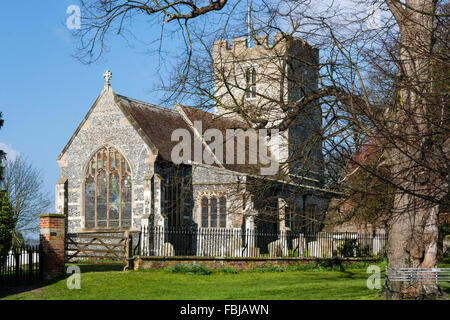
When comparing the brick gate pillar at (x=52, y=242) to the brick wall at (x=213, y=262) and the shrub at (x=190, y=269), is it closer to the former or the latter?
the brick wall at (x=213, y=262)

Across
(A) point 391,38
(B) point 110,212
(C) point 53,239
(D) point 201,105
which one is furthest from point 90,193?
(A) point 391,38

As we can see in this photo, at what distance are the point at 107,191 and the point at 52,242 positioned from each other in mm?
10608

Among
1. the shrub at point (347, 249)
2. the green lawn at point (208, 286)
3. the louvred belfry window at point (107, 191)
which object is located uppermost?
the louvred belfry window at point (107, 191)

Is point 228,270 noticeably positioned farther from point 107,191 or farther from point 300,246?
point 107,191

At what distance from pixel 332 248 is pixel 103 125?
12914mm

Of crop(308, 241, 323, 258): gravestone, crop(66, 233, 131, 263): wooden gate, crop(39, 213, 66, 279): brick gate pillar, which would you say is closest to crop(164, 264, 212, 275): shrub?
crop(66, 233, 131, 263): wooden gate

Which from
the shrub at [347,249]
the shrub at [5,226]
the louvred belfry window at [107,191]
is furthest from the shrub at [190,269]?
the shrub at [347,249]

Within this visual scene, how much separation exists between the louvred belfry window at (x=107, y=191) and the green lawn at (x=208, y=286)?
6560mm

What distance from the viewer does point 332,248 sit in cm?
2727

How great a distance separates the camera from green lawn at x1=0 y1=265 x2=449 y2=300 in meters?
15.3

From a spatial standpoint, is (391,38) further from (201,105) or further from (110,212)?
(110,212)

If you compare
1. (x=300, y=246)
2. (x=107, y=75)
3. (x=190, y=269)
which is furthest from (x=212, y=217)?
(x=107, y=75)

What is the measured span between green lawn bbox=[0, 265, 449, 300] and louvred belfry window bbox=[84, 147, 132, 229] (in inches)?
A: 258

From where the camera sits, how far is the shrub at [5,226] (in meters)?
17.8
